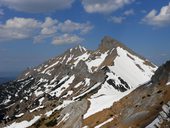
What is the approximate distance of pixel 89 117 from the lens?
92.2 m

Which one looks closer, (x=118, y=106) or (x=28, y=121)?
(x=118, y=106)

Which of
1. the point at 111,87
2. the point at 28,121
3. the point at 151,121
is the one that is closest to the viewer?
the point at 151,121

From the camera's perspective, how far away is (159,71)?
294 ft

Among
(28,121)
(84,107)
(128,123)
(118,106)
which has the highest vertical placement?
(28,121)

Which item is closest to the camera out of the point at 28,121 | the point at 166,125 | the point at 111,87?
the point at 166,125

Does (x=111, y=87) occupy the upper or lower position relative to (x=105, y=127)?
upper

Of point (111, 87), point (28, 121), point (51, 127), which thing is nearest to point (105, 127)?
point (51, 127)

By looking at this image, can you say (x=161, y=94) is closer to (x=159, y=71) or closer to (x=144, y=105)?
(x=144, y=105)

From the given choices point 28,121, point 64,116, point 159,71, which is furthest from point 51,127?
point 28,121

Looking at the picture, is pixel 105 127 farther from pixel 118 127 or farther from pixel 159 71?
pixel 159 71

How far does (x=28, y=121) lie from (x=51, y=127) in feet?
165

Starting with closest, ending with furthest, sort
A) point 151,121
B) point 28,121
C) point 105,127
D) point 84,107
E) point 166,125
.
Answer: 1. point 166,125
2. point 151,121
3. point 105,127
4. point 84,107
5. point 28,121

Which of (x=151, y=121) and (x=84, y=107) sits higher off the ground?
(x=84, y=107)

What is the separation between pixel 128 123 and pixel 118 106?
16632mm
